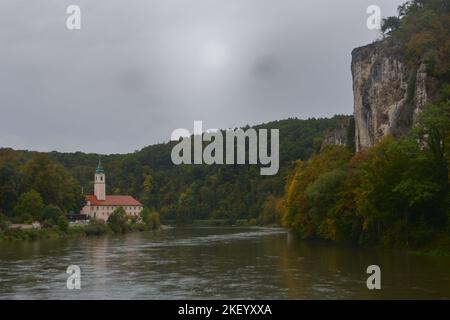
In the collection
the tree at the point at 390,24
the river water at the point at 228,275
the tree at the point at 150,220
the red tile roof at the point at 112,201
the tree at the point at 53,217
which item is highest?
the tree at the point at 390,24

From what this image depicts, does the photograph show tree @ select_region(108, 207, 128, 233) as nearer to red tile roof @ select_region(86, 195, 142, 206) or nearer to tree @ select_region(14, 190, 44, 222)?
tree @ select_region(14, 190, 44, 222)

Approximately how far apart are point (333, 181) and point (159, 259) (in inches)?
926

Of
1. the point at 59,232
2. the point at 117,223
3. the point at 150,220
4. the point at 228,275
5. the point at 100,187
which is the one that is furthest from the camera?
the point at 100,187

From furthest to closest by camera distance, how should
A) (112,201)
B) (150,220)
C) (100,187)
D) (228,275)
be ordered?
1. (100,187)
2. (112,201)
3. (150,220)
4. (228,275)

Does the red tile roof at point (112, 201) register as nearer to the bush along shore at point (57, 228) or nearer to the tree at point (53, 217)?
the bush along shore at point (57, 228)

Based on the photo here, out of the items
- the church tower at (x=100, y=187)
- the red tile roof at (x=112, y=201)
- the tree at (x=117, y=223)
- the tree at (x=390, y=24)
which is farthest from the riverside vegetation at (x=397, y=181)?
the church tower at (x=100, y=187)

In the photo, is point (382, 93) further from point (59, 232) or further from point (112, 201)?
point (112, 201)

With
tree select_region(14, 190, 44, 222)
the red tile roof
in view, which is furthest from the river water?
the red tile roof

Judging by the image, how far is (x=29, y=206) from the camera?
99.9 meters

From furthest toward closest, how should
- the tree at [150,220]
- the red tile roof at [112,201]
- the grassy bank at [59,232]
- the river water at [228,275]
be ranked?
the red tile roof at [112,201], the tree at [150,220], the grassy bank at [59,232], the river water at [228,275]

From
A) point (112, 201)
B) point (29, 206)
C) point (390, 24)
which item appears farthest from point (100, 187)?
Result: point (390, 24)

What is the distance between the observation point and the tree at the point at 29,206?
326ft

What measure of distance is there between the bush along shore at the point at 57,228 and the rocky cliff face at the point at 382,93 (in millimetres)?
45853

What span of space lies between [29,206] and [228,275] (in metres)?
68.8
